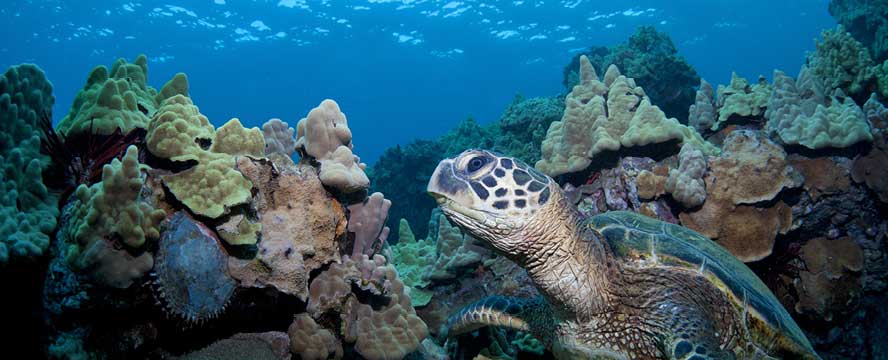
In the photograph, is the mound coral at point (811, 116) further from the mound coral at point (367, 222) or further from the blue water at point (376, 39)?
the blue water at point (376, 39)

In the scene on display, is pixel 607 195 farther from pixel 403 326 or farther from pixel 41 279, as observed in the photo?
pixel 41 279

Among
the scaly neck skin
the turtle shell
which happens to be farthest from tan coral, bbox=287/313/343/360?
the turtle shell

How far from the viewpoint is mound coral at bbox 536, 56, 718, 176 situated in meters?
3.56

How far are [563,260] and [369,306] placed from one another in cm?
122

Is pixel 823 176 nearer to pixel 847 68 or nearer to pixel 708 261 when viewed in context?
pixel 847 68

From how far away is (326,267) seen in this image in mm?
2229

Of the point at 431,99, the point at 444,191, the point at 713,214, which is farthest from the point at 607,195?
the point at 431,99

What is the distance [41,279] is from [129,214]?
837mm

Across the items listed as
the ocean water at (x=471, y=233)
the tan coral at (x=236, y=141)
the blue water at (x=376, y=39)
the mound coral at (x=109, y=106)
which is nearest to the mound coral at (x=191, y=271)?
the ocean water at (x=471, y=233)

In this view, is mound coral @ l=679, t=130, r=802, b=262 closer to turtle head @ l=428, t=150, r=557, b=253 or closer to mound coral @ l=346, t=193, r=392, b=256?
turtle head @ l=428, t=150, r=557, b=253

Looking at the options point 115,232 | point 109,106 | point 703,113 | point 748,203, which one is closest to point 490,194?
point 115,232

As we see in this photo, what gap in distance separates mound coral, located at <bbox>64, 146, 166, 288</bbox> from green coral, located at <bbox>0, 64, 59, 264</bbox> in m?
0.45

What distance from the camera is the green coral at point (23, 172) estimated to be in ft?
5.70

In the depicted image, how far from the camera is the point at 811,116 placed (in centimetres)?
363
